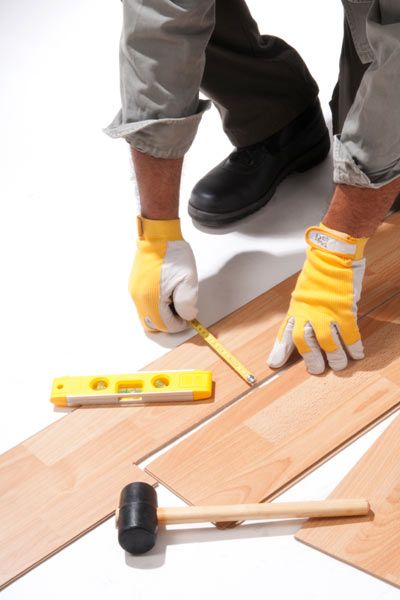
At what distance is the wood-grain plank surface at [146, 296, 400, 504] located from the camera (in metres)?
1.92

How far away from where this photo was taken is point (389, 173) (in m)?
2.04

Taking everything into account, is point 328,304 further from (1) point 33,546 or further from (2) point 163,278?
(1) point 33,546

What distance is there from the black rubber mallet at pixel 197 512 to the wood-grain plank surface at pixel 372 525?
0.10 feet

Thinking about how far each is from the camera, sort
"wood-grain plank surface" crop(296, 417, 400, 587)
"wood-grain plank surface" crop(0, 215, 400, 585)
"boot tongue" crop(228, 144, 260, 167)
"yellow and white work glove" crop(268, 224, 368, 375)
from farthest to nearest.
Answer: "boot tongue" crop(228, 144, 260, 167) → "yellow and white work glove" crop(268, 224, 368, 375) → "wood-grain plank surface" crop(0, 215, 400, 585) → "wood-grain plank surface" crop(296, 417, 400, 587)

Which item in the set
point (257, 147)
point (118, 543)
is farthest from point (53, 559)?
point (257, 147)

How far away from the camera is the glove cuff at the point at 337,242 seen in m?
2.10

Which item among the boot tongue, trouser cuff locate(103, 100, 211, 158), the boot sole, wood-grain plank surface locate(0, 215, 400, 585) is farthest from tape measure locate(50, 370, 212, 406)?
the boot tongue

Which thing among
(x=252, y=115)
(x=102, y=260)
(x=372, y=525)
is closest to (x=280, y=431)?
(x=372, y=525)

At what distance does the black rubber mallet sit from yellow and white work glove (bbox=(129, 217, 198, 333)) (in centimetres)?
61

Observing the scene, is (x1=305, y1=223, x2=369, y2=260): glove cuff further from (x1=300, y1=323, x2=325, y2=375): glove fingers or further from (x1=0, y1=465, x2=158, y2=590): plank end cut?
(x1=0, y1=465, x2=158, y2=590): plank end cut

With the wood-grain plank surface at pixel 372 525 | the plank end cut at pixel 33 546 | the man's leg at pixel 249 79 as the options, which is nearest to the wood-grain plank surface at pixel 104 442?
the plank end cut at pixel 33 546

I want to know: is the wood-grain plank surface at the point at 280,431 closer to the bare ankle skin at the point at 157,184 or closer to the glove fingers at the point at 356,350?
the glove fingers at the point at 356,350

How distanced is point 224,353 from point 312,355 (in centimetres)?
24

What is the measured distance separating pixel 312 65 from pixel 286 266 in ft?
3.74
